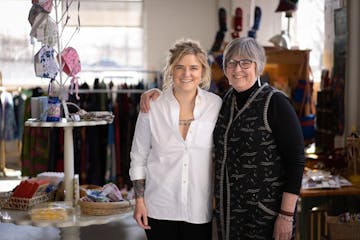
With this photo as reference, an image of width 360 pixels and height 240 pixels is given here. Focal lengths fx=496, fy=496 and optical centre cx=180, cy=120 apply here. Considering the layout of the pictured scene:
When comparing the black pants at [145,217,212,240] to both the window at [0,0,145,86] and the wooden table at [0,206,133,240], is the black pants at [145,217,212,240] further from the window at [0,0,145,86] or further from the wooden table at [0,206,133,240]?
the window at [0,0,145,86]

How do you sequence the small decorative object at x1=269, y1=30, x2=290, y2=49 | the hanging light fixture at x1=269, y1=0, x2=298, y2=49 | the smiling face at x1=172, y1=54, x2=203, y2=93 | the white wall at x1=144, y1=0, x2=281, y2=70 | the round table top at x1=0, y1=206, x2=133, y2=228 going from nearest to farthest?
the smiling face at x1=172, y1=54, x2=203, y2=93
the round table top at x1=0, y1=206, x2=133, y2=228
the hanging light fixture at x1=269, y1=0, x2=298, y2=49
the small decorative object at x1=269, y1=30, x2=290, y2=49
the white wall at x1=144, y1=0, x2=281, y2=70

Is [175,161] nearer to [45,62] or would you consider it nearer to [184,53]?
[184,53]

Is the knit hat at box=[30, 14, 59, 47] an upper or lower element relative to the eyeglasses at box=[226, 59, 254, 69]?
upper

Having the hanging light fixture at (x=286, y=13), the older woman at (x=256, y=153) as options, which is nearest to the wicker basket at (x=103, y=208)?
the older woman at (x=256, y=153)

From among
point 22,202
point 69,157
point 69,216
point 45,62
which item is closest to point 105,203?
point 69,216

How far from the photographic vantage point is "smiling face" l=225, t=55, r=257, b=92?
71.5 inches

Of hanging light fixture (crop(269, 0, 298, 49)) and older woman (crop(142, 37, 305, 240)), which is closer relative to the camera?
older woman (crop(142, 37, 305, 240))

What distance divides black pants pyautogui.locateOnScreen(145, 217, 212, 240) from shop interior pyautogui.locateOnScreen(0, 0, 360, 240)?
0.25m

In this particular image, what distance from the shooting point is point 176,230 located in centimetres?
195

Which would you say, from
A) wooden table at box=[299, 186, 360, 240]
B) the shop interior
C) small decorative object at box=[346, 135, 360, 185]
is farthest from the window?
wooden table at box=[299, 186, 360, 240]

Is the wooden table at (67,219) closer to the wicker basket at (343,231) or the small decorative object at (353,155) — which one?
the wicker basket at (343,231)

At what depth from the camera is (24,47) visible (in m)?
5.75

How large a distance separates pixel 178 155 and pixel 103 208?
463 millimetres

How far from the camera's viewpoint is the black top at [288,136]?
68.4 inches
